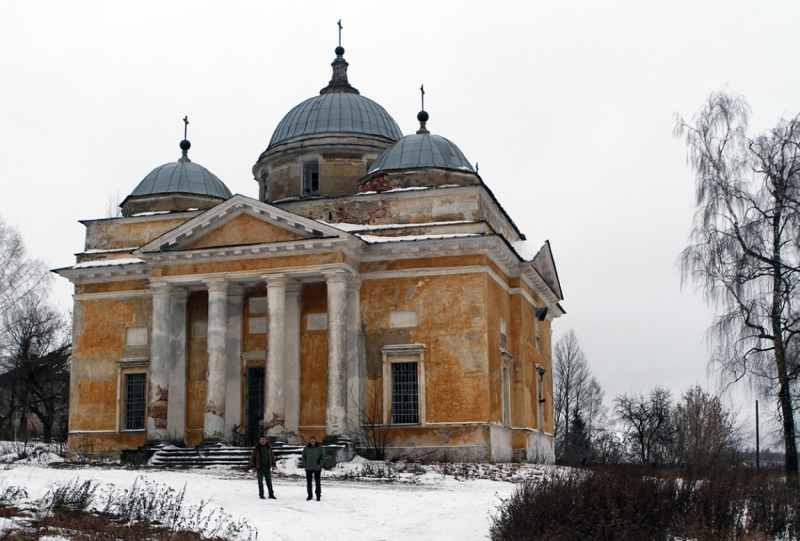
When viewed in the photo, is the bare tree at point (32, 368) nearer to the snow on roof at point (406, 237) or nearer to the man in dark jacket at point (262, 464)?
the snow on roof at point (406, 237)

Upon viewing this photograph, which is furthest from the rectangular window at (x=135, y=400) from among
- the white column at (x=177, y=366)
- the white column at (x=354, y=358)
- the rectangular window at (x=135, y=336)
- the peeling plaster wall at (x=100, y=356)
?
the white column at (x=354, y=358)

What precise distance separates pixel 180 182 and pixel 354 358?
9874 millimetres

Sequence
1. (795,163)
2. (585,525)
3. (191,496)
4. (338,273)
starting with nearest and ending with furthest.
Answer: (585,525) → (191,496) → (795,163) → (338,273)

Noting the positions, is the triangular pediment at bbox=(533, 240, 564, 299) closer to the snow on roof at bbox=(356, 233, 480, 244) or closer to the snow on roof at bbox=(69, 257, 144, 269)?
the snow on roof at bbox=(356, 233, 480, 244)

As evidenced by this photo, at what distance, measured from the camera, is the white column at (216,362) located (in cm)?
2634

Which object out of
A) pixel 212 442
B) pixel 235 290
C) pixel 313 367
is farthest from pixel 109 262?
pixel 313 367

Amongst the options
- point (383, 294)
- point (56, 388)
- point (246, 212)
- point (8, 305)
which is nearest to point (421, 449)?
point (383, 294)

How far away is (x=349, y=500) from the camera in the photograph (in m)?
16.9

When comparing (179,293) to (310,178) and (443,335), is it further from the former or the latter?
(443,335)

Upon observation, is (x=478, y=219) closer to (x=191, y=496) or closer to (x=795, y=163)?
(x=795, y=163)

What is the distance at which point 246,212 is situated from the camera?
2683cm

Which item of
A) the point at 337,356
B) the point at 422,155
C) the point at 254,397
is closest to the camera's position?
the point at 337,356

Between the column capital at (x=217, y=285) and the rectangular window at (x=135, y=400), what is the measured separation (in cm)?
424

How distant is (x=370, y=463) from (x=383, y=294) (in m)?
5.04
